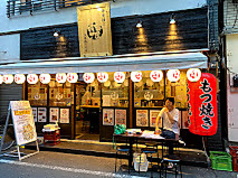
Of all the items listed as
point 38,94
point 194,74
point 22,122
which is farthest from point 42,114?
point 194,74

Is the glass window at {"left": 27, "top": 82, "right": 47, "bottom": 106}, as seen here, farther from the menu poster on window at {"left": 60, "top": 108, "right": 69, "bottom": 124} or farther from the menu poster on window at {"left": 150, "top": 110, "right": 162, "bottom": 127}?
the menu poster on window at {"left": 150, "top": 110, "right": 162, "bottom": 127}

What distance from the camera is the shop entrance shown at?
10.5 metres

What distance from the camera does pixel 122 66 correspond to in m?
6.41

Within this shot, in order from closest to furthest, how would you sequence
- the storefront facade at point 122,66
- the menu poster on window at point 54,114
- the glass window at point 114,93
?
1. the storefront facade at point 122,66
2. the glass window at point 114,93
3. the menu poster on window at point 54,114

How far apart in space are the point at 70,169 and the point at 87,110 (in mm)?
5080

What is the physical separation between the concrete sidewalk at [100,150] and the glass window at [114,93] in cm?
209

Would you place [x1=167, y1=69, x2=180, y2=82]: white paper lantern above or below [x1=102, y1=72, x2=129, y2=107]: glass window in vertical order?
above

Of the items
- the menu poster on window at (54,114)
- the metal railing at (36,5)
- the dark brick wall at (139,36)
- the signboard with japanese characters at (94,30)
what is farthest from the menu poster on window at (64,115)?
the metal railing at (36,5)

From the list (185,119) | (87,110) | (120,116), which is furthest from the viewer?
(87,110)

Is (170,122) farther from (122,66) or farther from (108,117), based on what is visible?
(108,117)

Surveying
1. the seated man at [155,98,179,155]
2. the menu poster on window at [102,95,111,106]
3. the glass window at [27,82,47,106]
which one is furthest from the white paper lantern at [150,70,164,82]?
the glass window at [27,82,47,106]

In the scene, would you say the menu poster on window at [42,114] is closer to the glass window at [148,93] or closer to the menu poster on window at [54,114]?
the menu poster on window at [54,114]

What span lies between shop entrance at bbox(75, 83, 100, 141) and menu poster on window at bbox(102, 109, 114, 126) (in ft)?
5.83

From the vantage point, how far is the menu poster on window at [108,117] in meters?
8.74
